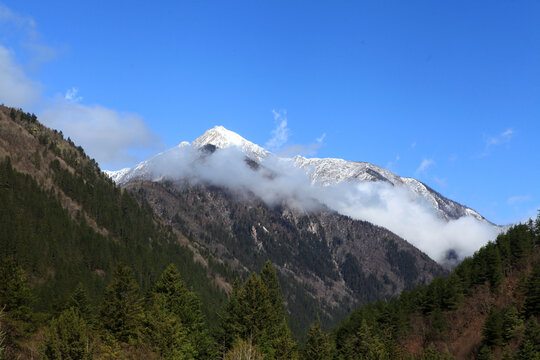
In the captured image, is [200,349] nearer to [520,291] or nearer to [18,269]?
[18,269]

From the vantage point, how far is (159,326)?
56.7 meters

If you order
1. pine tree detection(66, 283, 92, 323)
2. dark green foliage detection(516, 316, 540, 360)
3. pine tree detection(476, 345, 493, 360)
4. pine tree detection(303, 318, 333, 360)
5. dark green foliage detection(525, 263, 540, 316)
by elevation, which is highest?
dark green foliage detection(525, 263, 540, 316)

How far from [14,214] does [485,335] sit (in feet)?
472

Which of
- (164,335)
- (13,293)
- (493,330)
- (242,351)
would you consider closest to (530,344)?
A: (493,330)

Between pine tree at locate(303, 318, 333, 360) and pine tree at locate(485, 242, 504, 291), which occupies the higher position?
pine tree at locate(485, 242, 504, 291)

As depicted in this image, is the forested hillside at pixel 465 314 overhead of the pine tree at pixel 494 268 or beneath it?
beneath

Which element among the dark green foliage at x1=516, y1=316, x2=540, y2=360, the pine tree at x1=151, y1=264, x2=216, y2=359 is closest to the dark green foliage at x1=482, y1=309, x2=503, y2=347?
the dark green foliage at x1=516, y1=316, x2=540, y2=360

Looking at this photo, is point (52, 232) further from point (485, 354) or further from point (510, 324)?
point (510, 324)

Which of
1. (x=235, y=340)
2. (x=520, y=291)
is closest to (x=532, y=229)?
(x=520, y=291)

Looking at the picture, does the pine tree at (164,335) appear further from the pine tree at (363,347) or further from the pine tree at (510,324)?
the pine tree at (510,324)

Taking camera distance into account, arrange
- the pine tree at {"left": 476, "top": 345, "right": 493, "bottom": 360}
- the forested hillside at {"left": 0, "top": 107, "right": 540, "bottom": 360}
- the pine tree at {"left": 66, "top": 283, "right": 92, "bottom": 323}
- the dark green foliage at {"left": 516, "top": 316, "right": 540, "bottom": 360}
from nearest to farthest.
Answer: the forested hillside at {"left": 0, "top": 107, "right": 540, "bottom": 360}, the dark green foliage at {"left": 516, "top": 316, "right": 540, "bottom": 360}, the pine tree at {"left": 66, "top": 283, "right": 92, "bottom": 323}, the pine tree at {"left": 476, "top": 345, "right": 493, "bottom": 360}

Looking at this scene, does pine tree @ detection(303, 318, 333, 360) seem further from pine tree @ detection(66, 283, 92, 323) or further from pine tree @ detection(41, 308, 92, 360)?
pine tree @ detection(66, 283, 92, 323)

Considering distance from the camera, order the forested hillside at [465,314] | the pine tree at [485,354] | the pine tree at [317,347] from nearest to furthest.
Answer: the pine tree at [317,347], the pine tree at [485,354], the forested hillside at [465,314]

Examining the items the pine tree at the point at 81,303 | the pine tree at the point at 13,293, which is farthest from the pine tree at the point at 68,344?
the pine tree at the point at 81,303
